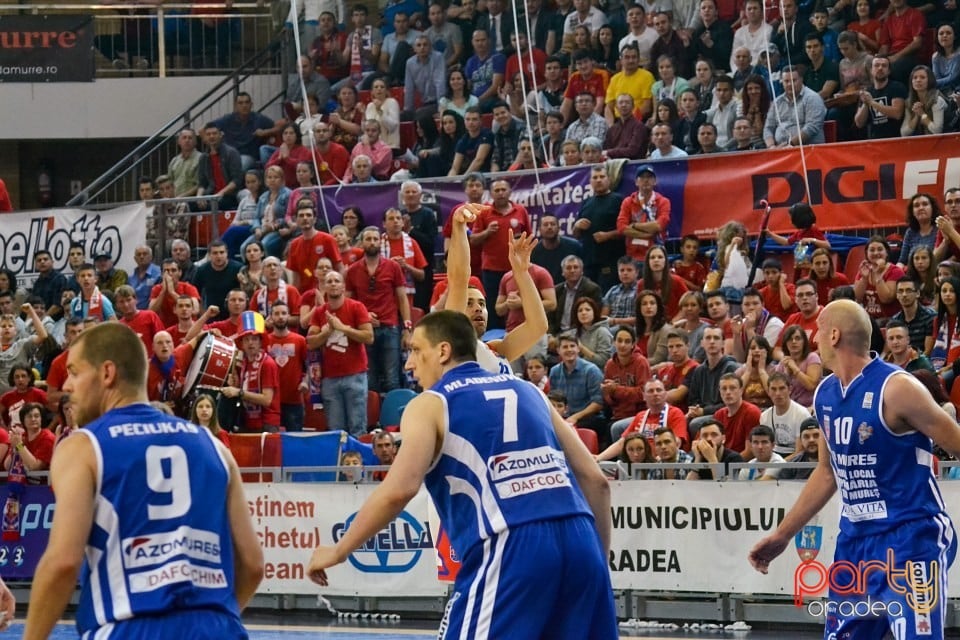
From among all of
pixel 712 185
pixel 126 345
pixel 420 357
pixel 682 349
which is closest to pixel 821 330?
pixel 420 357

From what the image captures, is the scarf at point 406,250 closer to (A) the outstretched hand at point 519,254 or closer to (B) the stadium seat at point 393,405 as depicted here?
(B) the stadium seat at point 393,405

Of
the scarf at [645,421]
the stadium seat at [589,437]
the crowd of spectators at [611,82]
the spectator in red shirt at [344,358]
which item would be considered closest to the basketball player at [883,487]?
the scarf at [645,421]

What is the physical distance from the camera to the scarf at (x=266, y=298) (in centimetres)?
1742

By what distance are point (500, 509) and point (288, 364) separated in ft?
35.8

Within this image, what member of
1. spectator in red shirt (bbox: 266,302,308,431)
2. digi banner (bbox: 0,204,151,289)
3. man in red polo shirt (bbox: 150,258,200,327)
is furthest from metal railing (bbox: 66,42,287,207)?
spectator in red shirt (bbox: 266,302,308,431)

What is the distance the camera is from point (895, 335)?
521 inches

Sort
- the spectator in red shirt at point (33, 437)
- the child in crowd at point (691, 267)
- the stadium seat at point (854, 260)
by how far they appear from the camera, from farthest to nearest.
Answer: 1. the child in crowd at point (691, 267)
2. the stadium seat at point (854, 260)
3. the spectator in red shirt at point (33, 437)

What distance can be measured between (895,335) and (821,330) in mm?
5885

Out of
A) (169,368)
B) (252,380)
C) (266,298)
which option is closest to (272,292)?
(266,298)

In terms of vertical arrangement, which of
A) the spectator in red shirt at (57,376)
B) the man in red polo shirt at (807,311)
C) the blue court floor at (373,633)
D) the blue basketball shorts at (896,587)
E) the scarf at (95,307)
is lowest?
the blue court floor at (373,633)

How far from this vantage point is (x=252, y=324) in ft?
54.5

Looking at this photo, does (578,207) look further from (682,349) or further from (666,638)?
(666,638)

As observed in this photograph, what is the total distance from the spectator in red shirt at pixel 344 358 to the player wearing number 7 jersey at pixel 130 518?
11.3m

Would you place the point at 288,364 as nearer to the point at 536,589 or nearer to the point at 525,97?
the point at 525,97
